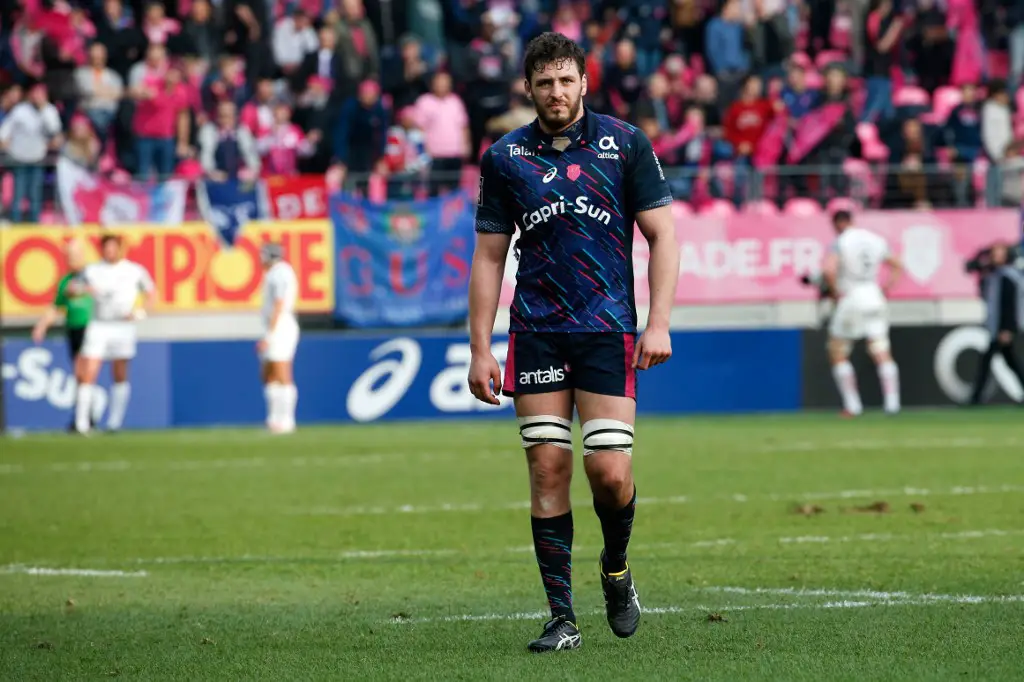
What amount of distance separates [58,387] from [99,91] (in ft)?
14.1

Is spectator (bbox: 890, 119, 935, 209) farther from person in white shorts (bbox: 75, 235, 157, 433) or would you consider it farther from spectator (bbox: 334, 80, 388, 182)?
person in white shorts (bbox: 75, 235, 157, 433)

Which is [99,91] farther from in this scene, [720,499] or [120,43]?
[720,499]

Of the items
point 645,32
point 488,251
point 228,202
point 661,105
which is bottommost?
point 228,202

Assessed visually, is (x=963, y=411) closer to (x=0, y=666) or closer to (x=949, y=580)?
(x=949, y=580)

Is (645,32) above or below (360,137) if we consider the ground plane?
above

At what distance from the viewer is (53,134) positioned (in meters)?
24.1

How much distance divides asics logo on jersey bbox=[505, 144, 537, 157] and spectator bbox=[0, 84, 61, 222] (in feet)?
55.8

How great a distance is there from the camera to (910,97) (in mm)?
26125

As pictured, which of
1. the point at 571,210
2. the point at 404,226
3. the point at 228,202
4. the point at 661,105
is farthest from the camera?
the point at 661,105

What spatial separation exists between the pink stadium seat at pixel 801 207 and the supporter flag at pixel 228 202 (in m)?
6.82

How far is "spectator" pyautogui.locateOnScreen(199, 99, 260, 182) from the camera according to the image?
79.0 feet

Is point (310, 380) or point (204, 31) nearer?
point (310, 380)

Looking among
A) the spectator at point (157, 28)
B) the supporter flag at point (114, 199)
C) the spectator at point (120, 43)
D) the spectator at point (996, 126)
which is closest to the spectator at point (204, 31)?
the spectator at point (157, 28)

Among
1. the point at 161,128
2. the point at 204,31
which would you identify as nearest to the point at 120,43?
the point at 204,31
